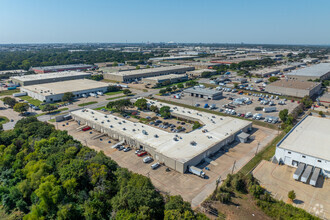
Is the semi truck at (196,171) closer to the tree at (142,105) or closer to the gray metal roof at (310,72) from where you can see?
the tree at (142,105)

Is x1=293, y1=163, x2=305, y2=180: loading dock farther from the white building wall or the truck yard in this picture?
the truck yard

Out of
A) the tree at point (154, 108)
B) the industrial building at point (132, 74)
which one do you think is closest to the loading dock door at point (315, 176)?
the tree at point (154, 108)

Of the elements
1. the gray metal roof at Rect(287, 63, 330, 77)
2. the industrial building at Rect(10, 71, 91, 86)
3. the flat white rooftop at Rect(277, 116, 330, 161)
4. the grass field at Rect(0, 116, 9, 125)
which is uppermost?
the gray metal roof at Rect(287, 63, 330, 77)

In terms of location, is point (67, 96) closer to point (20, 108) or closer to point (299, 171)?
point (20, 108)

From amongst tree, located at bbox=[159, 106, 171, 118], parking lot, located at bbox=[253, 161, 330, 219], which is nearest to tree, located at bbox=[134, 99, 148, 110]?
tree, located at bbox=[159, 106, 171, 118]

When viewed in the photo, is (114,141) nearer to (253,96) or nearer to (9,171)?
(9,171)

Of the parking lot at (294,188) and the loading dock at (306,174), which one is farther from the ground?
the loading dock at (306,174)
